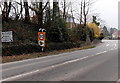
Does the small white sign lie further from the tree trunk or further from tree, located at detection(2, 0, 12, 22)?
the tree trunk

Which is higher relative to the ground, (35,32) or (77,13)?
(77,13)

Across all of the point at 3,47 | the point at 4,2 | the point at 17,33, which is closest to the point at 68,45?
the point at 17,33

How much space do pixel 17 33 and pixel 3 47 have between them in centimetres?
781

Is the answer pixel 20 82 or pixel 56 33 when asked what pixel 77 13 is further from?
pixel 20 82

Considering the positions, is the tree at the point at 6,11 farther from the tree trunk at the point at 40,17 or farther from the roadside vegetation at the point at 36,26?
the tree trunk at the point at 40,17

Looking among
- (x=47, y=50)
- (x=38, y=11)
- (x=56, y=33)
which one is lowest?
(x=47, y=50)

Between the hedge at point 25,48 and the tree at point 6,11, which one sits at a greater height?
the tree at point 6,11

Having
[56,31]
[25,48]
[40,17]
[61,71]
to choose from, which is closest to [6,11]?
[40,17]

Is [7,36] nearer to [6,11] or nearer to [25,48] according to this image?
[25,48]

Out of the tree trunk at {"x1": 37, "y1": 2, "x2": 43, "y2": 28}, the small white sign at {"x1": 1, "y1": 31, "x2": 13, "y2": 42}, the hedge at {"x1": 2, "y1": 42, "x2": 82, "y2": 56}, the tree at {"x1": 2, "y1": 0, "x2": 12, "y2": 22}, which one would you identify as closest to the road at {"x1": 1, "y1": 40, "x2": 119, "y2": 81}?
the small white sign at {"x1": 1, "y1": 31, "x2": 13, "y2": 42}

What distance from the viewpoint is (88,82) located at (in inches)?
345

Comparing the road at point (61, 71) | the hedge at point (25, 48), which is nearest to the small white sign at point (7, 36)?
the hedge at point (25, 48)

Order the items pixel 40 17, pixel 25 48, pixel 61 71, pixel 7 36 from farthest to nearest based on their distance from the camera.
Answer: pixel 40 17
pixel 25 48
pixel 7 36
pixel 61 71

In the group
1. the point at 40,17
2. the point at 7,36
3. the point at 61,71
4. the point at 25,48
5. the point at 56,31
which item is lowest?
the point at 61,71
